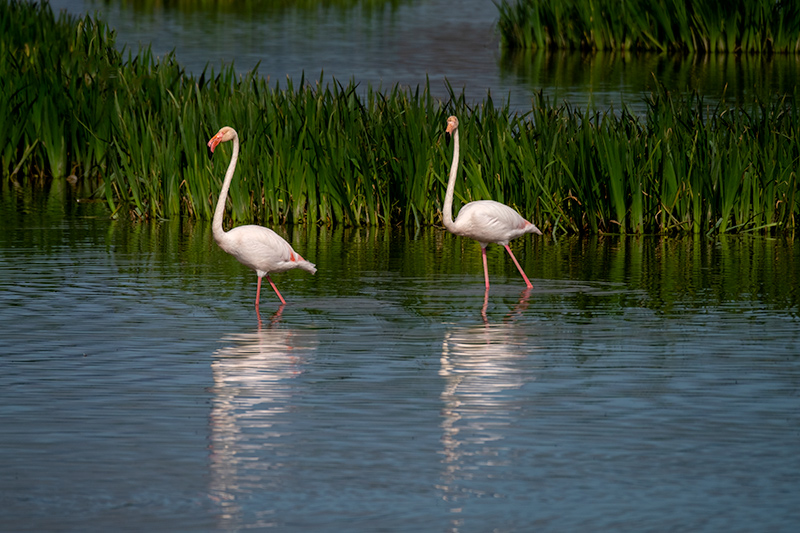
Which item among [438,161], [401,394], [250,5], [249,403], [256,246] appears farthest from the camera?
[250,5]

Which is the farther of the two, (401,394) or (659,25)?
(659,25)

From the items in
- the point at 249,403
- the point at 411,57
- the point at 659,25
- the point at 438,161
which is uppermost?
the point at 659,25

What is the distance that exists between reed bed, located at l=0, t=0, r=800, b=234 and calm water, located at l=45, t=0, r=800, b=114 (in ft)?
13.3

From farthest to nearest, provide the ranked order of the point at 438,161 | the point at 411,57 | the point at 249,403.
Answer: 1. the point at 411,57
2. the point at 438,161
3. the point at 249,403

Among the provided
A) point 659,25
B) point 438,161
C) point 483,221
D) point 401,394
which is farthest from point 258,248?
point 659,25

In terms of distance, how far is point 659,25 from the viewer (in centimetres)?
3300

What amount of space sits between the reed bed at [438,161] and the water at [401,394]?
1.11 metres

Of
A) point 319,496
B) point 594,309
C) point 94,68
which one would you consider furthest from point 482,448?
point 94,68

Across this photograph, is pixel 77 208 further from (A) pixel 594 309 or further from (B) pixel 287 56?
(B) pixel 287 56

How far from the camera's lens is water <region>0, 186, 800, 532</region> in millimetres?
6000

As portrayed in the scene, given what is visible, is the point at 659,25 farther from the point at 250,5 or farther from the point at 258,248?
the point at 258,248

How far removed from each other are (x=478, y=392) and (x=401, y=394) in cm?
44

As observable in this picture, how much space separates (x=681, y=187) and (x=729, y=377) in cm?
610

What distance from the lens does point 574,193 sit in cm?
1466
